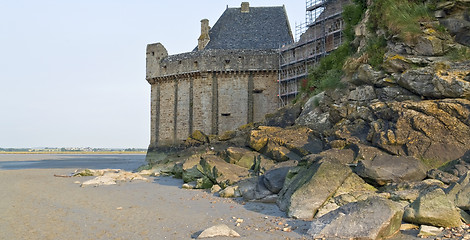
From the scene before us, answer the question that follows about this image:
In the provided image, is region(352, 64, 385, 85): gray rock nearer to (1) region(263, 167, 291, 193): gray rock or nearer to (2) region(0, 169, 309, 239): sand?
(1) region(263, 167, 291, 193): gray rock

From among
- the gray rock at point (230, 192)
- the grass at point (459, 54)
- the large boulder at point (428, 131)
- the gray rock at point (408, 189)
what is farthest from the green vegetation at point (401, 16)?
the gray rock at point (230, 192)

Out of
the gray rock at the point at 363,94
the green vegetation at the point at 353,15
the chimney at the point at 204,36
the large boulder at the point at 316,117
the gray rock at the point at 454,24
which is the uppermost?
the chimney at the point at 204,36

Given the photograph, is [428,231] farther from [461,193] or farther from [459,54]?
[459,54]

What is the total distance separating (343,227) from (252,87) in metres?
22.4

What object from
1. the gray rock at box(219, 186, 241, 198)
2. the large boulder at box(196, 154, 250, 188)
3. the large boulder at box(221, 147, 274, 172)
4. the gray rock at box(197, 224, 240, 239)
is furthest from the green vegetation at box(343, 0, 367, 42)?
the gray rock at box(197, 224, 240, 239)

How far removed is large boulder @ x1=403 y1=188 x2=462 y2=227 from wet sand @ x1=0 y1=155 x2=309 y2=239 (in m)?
1.76

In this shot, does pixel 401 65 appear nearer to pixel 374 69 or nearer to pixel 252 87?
pixel 374 69

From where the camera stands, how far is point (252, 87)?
27.4m

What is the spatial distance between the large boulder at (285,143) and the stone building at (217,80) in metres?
12.9

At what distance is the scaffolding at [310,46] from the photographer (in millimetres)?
22641

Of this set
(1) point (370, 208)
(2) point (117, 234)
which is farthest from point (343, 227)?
(2) point (117, 234)

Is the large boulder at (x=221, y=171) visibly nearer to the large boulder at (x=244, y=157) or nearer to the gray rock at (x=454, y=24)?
the large boulder at (x=244, y=157)

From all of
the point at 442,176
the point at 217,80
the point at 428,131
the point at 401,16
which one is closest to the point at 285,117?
the point at 401,16

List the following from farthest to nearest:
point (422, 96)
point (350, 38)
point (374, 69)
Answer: point (350, 38) < point (374, 69) < point (422, 96)
